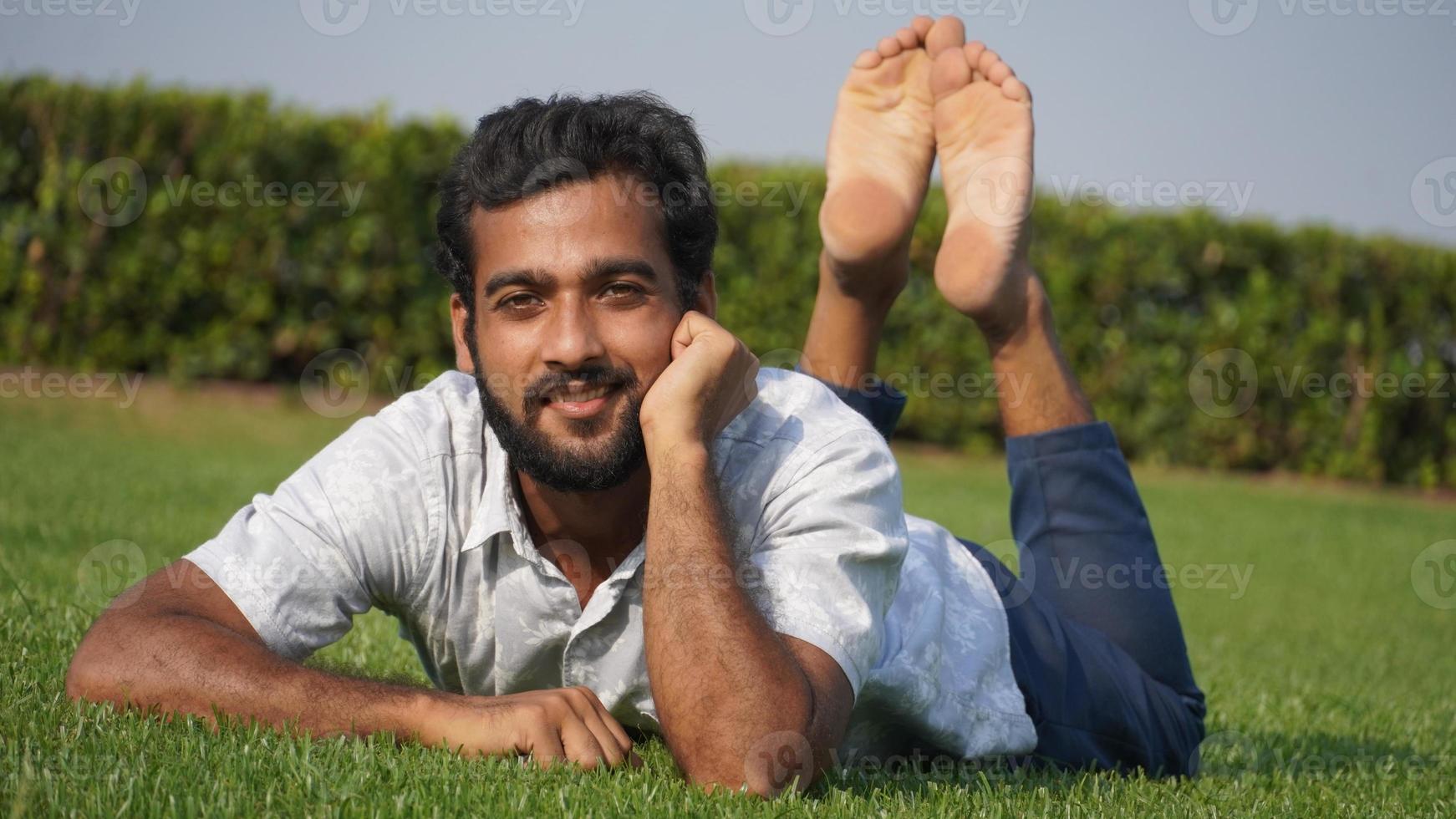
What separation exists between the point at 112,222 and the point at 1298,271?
12.0 meters

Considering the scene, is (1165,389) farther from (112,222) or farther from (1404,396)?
(112,222)

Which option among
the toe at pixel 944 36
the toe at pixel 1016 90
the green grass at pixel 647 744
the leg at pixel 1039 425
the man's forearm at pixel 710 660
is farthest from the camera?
the toe at pixel 944 36

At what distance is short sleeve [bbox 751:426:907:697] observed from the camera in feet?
9.48

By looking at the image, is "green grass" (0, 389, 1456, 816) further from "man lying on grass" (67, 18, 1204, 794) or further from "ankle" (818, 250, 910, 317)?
"ankle" (818, 250, 910, 317)

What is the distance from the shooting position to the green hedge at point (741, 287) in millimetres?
12359

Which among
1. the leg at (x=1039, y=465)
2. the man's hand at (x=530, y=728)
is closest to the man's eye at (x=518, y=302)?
the man's hand at (x=530, y=728)

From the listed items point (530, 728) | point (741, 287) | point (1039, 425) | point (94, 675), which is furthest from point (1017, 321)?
point (741, 287)

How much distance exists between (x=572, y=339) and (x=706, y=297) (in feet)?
2.01

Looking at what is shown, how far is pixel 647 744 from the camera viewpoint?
10.9ft

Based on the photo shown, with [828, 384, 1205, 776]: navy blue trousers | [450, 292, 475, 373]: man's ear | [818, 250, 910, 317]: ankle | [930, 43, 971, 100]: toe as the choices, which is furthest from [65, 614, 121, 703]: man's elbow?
[930, 43, 971, 100]: toe

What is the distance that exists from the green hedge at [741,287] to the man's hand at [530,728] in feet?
34.6

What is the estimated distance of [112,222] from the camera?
12430 mm

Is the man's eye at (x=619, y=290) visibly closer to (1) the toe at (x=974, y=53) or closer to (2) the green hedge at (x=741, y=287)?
(1) the toe at (x=974, y=53)

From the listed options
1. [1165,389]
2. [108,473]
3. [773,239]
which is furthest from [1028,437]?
[1165,389]
